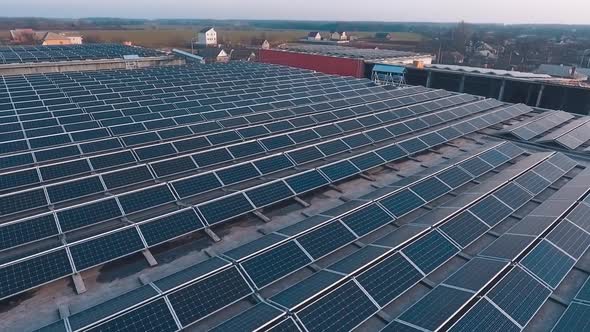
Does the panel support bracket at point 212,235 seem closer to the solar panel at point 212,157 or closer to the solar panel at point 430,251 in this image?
the solar panel at point 212,157

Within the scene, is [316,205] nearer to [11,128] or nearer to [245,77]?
[11,128]

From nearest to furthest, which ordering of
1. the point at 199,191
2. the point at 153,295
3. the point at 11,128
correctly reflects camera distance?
the point at 153,295 → the point at 199,191 → the point at 11,128

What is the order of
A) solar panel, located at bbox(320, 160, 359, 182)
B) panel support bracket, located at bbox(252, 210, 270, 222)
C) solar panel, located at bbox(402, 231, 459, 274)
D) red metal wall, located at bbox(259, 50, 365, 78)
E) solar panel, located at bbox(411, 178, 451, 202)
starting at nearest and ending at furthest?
solar panel, located at bbox(402, 231, 459, 274), panel support bracket, located at bbox(252, 210, 270, 222), solar panel, located at bbox(411, 178, 451, 202), solar panel, located at bbox(320, 160, 359, 182), red metal wall, located at bbox(259, 50, 365, 78)

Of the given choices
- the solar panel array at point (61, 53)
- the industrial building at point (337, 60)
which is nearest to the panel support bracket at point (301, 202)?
the industrial building at point (337, 60)

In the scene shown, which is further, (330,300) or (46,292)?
(46,292)

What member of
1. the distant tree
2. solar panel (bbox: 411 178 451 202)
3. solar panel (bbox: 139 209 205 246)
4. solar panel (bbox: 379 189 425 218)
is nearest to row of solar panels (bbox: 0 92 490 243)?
solar panel (bbox: 139 209 205 246)

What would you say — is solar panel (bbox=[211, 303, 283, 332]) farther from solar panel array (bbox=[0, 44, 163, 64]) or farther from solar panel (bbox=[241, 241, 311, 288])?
solar panel array (bbox=[0, 44, 163, 64])

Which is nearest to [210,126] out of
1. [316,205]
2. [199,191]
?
[199,191]
